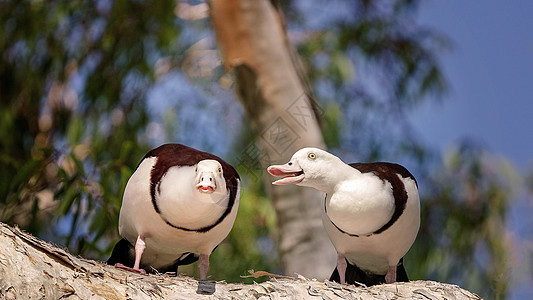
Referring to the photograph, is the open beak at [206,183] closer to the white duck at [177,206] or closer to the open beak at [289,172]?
the white duck at [177,206]

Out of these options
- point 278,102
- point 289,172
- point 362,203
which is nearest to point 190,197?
point 289,172

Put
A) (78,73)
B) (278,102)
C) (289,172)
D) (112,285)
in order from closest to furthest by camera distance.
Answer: (112,285), (289,172), (278,102), (78,73)

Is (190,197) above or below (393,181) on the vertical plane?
below

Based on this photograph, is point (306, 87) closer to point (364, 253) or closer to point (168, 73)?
point (364, 253)

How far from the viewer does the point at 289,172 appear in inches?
54.2

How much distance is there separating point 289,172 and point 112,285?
0.40 metres

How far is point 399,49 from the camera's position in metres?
4.12

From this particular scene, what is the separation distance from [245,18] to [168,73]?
6.35ft

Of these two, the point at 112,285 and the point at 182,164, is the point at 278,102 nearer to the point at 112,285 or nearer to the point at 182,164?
the point at 182,164

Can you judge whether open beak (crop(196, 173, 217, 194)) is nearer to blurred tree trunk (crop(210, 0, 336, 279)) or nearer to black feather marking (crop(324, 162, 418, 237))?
black feather marking (crop(324, 162, 418, 237))

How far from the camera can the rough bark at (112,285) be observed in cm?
115

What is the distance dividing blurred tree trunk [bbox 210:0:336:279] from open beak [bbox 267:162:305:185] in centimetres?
114

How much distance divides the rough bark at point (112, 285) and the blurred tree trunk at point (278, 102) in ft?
3.70

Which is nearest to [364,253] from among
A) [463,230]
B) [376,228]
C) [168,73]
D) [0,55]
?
[376,228]
